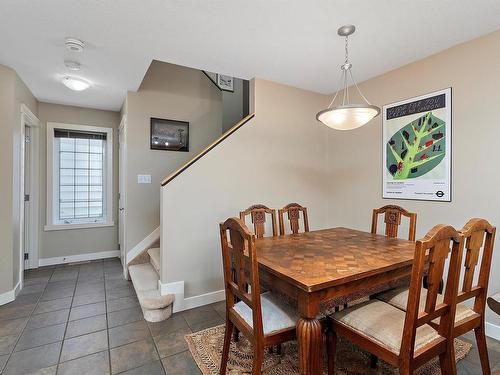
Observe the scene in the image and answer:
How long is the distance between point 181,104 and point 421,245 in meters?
3.33

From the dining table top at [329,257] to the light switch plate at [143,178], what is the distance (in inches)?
79.3

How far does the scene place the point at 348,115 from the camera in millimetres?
1854

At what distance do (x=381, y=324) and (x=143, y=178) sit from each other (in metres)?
3.03

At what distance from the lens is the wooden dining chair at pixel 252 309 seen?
1311mm

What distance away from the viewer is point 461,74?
7.41ft

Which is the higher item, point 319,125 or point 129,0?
point 129,0

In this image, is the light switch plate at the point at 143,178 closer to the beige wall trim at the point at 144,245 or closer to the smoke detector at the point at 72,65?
the beige wall trim at the point at 144,245

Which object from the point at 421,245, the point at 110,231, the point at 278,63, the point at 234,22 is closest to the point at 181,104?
the point at 278,63

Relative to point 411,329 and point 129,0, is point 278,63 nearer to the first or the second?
point 129,0

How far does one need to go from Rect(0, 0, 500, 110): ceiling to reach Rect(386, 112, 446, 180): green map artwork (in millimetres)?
655

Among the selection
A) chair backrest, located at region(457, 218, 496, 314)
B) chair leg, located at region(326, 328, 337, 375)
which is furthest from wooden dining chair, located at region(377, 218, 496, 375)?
chair leg, located at region(326, 328, 337, 375)

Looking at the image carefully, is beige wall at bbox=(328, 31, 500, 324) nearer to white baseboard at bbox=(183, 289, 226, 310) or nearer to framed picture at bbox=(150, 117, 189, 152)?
white baseboard at bbox=(183, 289, 226, 310)

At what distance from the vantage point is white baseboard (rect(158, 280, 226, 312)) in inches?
97.3

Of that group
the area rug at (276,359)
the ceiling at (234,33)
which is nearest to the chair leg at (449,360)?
the area rug at (276,359)
